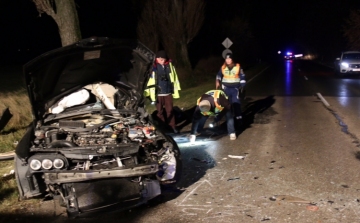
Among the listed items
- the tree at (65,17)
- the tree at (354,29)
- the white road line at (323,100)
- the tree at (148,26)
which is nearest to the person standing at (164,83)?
the tree at (65,17)

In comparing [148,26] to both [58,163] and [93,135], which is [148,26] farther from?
[58,163]

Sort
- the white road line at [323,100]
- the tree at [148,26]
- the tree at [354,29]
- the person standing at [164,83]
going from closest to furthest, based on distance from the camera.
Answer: the person standing at [164,83], the white road line at [323,100], the tree at [148,26], the tree at [354,29]

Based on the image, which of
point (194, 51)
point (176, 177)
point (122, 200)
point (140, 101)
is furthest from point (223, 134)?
point (194, 51)

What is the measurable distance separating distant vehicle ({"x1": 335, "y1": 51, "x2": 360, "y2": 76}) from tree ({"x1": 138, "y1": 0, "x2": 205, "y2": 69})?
30.4ft

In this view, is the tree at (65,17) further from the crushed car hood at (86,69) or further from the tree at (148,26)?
the tree at (148,26)

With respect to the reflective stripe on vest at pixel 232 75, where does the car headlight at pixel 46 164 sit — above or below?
below

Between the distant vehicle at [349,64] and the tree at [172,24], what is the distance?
9262 mm

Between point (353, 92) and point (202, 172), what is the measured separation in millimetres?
11898

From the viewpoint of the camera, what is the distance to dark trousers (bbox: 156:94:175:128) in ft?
28.9

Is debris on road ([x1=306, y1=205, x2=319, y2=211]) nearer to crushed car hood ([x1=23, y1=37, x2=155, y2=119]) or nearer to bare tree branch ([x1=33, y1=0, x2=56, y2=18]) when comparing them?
crushed car hood ([x1=23, y1=37, x2=155, y2=119])

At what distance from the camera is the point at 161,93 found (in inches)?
345

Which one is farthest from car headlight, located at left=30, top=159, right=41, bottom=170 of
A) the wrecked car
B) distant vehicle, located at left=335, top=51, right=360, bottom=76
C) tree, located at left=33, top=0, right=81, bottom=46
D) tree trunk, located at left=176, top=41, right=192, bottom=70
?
distant vehicle, located at left=335, top=51, right=360, bottom=76

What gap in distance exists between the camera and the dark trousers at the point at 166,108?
8820mm

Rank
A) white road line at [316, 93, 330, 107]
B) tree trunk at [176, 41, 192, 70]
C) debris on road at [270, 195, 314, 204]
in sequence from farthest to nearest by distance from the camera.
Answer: tree trunk at [176, 41, 192, 70], white road line at [316, 93, 330, 107], debris on road at [270, 195, 314, 204]
